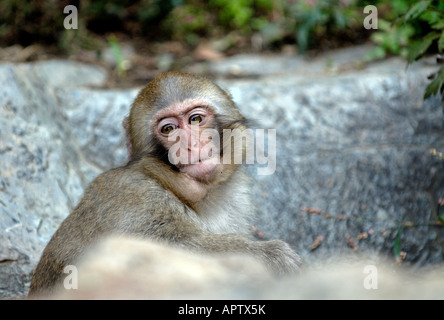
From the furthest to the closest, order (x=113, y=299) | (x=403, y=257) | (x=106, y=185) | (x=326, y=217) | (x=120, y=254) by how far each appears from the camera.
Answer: (x=326, y=217), (x=403, y=257), (x=106, y=185), (x=120, y=254), (x=113, y=299)

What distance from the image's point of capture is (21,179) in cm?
517

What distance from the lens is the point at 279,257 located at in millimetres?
3646

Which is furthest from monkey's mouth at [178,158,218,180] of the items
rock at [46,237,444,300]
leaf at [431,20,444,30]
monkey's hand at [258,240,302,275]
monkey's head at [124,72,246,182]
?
leaf at [431,20,444,30]

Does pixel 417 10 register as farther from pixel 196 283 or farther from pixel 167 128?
pixel 196 283

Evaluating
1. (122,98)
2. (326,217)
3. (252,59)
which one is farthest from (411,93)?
(122,98)

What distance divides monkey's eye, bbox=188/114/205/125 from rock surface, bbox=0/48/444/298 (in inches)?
42.8

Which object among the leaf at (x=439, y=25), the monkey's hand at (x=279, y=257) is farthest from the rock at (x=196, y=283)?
the leaf at (x=439, y=25)

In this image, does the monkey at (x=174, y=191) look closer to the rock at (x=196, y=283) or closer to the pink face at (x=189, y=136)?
the pink face at (x=189, y=136)

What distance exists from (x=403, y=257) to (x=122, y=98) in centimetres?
308

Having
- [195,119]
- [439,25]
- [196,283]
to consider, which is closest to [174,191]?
[195,119]

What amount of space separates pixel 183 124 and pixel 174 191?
1.52 feet

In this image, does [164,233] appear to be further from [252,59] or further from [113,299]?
[252,59]

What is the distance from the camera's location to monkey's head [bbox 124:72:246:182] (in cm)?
397

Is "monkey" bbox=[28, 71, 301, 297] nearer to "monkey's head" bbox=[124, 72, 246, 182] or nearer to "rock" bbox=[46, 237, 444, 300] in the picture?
"monkey's head" bbox=[124, 72, 246, 182]
